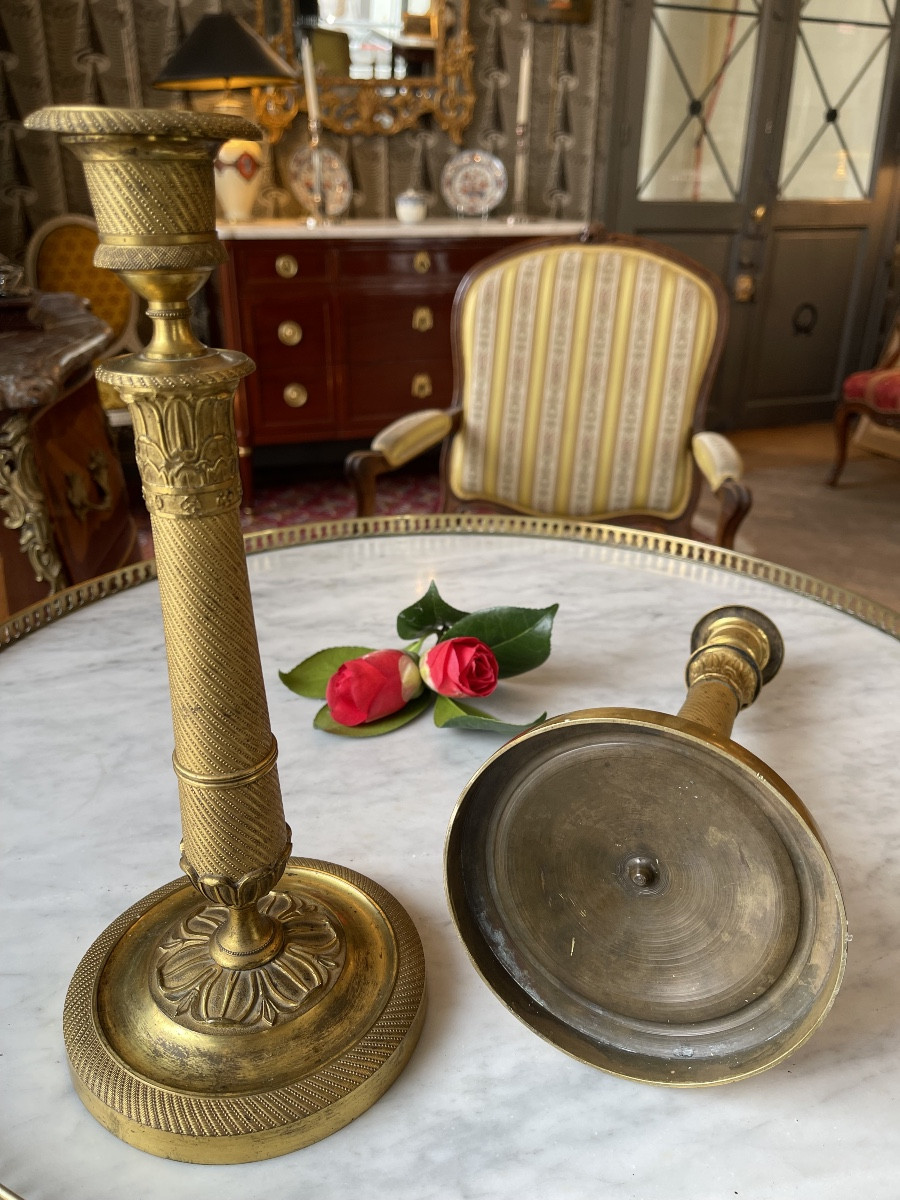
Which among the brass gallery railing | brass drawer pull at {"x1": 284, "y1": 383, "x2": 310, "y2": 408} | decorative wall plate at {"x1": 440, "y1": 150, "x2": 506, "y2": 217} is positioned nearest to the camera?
the brass gallery railing

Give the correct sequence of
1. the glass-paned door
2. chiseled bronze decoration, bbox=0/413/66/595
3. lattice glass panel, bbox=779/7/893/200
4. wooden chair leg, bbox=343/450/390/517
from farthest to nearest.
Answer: lattice glass panel, bbox=779/7/893/200, the glass-paned door, wooden chair leg, bbox=343/450/390/517, chiseled bronze decoration, bbox=0/413/66/595

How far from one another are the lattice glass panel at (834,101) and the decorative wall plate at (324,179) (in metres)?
1.55

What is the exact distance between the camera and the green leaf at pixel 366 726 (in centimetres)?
61

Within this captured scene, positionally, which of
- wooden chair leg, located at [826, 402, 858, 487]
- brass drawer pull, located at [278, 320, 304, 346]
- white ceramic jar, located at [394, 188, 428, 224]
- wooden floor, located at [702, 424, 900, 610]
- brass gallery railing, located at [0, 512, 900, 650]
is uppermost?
white ceramic jar, located at [394, 188, 428, 224]

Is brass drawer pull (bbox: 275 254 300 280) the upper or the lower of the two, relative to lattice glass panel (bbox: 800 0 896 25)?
lower

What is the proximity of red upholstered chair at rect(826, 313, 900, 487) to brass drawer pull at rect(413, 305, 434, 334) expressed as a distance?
130 cm

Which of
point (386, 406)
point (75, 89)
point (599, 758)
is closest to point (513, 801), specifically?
point (599, 758)

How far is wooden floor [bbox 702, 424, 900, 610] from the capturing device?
2322 mm

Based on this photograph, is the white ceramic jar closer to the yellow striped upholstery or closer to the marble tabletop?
the yellow striped upholstery

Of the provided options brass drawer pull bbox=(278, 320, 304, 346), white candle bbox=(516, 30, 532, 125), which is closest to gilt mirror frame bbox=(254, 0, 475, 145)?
white candle bbox=(516, 30, 532, 125)

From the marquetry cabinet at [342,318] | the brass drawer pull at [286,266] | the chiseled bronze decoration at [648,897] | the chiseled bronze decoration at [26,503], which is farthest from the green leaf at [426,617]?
the brass drawer pull at [286,266]

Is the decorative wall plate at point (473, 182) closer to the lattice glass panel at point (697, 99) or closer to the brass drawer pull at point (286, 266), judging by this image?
the lattice glass panel at point (697, 99)

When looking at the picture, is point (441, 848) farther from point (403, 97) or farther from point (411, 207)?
point (403, 97)

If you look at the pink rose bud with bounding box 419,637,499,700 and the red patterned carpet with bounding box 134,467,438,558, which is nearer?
the pink rose bud with bounding box 419,637,499,700
